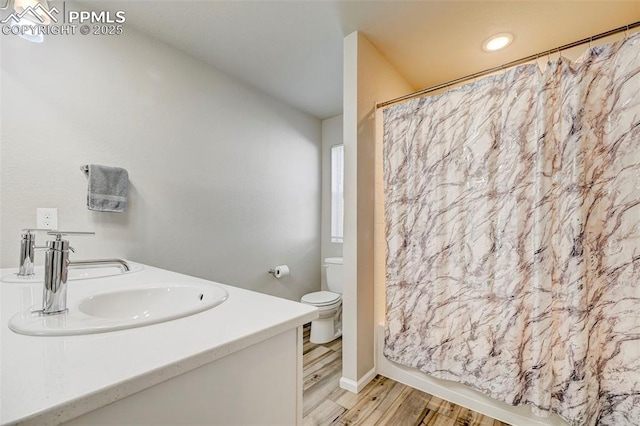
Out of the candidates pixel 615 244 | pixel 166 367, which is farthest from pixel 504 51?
pixel 166 367

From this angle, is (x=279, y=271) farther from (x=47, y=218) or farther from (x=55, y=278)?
(x=55, y=278)

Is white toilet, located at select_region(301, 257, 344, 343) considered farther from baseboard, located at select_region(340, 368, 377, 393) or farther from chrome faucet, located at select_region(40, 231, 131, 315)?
chrome faucet, located at select_region(40, 231, 131, 315)

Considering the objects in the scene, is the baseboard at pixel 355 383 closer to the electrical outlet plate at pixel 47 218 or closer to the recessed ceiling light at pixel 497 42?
the electrical outlet plate at pixel 47 218

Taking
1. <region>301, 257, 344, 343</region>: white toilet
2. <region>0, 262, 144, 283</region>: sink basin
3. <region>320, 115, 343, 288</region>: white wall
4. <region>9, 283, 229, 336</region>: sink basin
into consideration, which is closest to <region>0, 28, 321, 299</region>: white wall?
<region>0, 262, 144, 283</region>: sink basin

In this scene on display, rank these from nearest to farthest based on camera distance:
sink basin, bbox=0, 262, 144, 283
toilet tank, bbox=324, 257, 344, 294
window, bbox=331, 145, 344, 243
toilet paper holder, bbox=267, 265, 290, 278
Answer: sink basin, bbox=0, 262, 144, 283
toilet paper holder, bbox=267, 265, 290, 278
toilet tank, bbox=324, 257, 344, 294
window, bbox=331, 145, 344, 243

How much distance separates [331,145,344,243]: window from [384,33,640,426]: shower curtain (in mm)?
1256

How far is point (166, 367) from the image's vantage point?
478 mm

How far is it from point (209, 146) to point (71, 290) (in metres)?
1.40

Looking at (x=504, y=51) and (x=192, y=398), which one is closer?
(x=192, y=398)

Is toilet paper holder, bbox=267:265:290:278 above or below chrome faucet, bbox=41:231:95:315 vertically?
below

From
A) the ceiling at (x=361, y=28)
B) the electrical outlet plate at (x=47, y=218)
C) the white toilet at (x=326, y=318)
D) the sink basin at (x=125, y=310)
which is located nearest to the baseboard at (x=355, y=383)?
the white toilet at (x=326, y=318)

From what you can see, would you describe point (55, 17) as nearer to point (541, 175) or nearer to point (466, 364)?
point (541, 175)

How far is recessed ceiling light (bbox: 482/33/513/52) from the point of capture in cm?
178

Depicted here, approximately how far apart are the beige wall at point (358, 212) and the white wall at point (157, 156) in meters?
1.00
